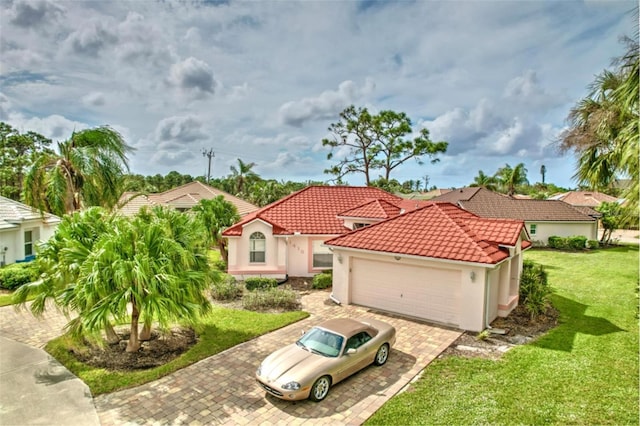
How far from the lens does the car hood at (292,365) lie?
27.4 ft

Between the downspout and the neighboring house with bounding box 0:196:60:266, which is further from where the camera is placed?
the neighboring house with bounding box 0:196:60:266

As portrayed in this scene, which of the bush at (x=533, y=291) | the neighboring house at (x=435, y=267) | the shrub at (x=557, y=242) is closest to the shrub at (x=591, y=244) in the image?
the shrub at (x=557, y=242)

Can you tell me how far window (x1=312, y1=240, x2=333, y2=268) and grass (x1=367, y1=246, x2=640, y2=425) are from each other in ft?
37.8

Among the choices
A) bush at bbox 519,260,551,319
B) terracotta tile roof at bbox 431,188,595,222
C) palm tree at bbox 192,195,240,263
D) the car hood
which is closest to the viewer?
the car hood

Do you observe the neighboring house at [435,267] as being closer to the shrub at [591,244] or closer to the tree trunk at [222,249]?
the tree trunk at [222,249]

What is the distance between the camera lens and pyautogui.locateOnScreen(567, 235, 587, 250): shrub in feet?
112

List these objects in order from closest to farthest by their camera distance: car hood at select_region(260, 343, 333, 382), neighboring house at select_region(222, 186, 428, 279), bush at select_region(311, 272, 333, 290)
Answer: car hood at select_region(260, 343, 333, 382)
bush at select_region(311, 272, 333, 290)
neighboring house at select_region(222, 186, 428, 279)

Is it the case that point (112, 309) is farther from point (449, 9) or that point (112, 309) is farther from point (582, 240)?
point (582, 240)

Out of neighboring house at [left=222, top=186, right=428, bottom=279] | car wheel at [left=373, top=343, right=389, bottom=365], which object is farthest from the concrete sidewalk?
neighboring house at [left=222, top=186, right=428, bottom=279]

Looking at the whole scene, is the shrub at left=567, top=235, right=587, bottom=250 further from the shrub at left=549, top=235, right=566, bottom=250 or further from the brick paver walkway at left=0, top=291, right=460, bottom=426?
the brick paver walkway at left=0, top=291, right=460, bottom=426

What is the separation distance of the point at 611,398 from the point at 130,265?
39.6 feet

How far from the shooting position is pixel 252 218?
67.7 ft

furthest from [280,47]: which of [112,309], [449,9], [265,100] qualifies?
[112,309]

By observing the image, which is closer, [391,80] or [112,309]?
[112,309]
